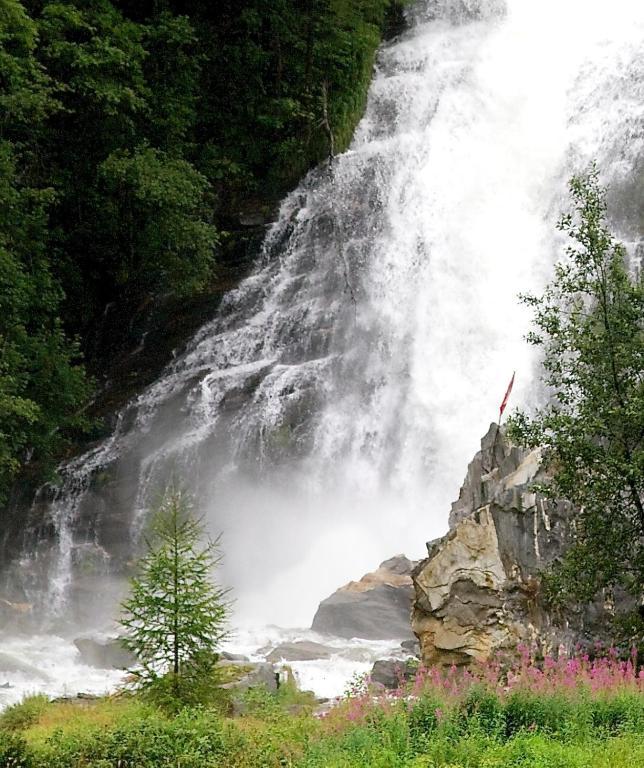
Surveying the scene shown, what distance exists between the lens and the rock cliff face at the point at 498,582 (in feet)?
40.2

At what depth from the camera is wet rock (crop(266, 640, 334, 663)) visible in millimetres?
15930

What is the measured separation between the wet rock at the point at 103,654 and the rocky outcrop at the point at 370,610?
3480 millimetres

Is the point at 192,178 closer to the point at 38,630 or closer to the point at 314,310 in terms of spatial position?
the point at 314,310

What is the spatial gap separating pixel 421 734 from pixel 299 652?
829 cm

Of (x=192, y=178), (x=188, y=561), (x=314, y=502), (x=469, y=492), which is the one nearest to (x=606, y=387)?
(x=188, y=561)

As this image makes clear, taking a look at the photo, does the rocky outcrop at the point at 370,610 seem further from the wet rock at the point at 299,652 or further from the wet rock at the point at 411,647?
the wet rock at the point at 299,652

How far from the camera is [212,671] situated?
10.7 meters

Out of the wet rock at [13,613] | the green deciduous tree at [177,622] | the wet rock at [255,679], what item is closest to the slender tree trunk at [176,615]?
the green deciduous tree at [177,622]

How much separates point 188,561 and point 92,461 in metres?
14.0

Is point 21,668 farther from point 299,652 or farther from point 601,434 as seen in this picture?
point 601,434

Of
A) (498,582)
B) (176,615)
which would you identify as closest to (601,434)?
(498,582)

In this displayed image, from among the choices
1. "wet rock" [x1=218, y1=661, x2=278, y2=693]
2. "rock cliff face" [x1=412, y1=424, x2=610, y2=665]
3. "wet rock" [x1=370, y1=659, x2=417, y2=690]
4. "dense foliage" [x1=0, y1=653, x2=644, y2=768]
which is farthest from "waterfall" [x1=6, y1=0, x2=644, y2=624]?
"dense foliage" [x1=0, y1=653, x2=644, y2=768]

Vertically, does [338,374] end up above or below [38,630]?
above

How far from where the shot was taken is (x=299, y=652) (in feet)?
53.0
